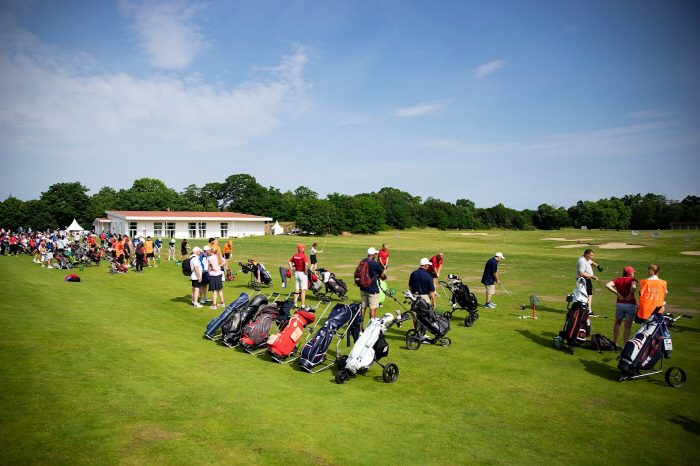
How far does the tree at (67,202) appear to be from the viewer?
8938cm

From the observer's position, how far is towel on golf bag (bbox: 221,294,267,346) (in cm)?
948

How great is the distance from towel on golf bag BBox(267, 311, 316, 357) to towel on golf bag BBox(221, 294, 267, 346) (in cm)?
111

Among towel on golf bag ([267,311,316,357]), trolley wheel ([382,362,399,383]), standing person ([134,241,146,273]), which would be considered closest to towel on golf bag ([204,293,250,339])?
towel on golf bag ([267,311,316,357])

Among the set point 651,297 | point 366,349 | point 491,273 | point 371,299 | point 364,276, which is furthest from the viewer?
point 491,273

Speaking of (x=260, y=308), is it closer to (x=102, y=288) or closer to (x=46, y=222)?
(x=102, y=288)

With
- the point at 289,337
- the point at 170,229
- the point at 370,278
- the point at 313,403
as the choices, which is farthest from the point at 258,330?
the point at 170,229

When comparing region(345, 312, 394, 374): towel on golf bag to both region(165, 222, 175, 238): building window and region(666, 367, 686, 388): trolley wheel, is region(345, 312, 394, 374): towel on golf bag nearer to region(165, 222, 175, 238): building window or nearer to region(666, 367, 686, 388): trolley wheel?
region(666, 367, 686, 388): trolley wheel

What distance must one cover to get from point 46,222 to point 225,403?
10210cm

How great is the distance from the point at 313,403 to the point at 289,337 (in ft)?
7.70

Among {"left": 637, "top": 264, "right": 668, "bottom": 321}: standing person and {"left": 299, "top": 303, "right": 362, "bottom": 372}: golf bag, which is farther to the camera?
{"left": 637, "top": 264, "right": 668, "bottom": 321}: standing person

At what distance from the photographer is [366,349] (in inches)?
308

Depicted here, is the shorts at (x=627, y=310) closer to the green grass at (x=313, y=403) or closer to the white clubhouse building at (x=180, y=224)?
the green grass at (x=313, y=403)

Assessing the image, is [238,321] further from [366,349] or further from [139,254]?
[139,254]

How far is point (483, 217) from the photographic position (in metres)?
145
